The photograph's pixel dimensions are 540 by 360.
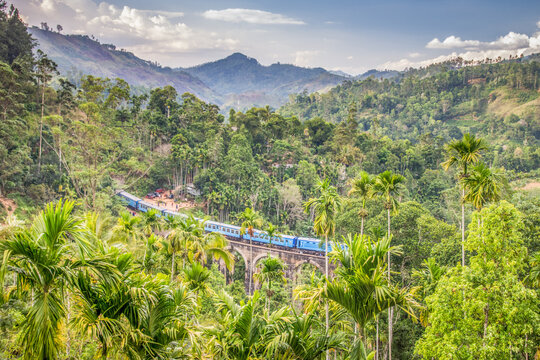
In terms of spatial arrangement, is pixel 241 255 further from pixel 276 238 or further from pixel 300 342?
pixel 300 342

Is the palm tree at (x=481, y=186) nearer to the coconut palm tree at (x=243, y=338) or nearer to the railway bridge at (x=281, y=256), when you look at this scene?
the coconut palm tree at (x=243, y=338)

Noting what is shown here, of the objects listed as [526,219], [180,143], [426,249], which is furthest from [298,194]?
[526,219]

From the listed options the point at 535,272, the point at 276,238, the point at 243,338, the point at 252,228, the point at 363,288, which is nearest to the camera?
the point at 363,288

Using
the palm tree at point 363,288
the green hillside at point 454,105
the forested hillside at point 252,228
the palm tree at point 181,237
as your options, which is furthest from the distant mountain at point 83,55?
the palm tree at point 363,288

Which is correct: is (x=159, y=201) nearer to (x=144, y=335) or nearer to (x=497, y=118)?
(x=144, y=335)

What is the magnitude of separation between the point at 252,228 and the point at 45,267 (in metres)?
18.8

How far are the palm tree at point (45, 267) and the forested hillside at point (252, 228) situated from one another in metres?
0.02

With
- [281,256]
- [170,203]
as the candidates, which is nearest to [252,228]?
[281,256]

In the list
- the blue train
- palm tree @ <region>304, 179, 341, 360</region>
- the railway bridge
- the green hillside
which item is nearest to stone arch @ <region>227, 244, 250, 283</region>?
the railway bridge

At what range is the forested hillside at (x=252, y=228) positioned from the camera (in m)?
3.84

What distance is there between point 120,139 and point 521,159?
5344 centimetres

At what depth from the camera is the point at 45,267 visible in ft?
10.3

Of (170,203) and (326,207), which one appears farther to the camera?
(170,203)

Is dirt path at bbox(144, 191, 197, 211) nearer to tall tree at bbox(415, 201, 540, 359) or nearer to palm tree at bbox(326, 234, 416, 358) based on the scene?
tall tree at bbox(415, 201, 540, 359)
